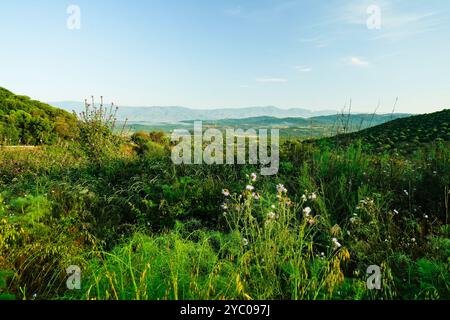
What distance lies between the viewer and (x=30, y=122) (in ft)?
68.0

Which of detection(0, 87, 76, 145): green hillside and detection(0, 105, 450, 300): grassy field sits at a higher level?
detection(0, 87, 76, 145): green hillside

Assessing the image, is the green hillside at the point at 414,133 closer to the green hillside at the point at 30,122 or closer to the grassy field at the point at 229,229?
the grassy field at the point at 229,229

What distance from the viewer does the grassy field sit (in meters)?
2.82

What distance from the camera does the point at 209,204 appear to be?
5.31 metres

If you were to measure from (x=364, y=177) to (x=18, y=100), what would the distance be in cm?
2343

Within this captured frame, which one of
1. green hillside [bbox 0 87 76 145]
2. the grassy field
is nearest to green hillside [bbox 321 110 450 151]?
the grassy field

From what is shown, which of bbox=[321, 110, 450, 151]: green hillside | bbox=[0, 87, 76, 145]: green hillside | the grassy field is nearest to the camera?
the grassy field

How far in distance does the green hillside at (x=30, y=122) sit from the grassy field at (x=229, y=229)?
12.0 m

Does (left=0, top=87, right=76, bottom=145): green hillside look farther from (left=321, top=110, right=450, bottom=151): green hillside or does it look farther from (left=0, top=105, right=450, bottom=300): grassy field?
(left=321, top=110, right=450, bottom=151): green hillside

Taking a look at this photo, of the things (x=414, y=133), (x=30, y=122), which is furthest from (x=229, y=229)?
(x=414, y=133)

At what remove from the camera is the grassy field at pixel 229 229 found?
9.27ft

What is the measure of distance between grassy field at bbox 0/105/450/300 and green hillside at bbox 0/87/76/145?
12.0 meters

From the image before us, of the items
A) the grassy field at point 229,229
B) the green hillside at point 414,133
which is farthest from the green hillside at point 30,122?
the green hillside at point 414,133

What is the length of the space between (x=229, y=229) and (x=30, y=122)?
19218mm
